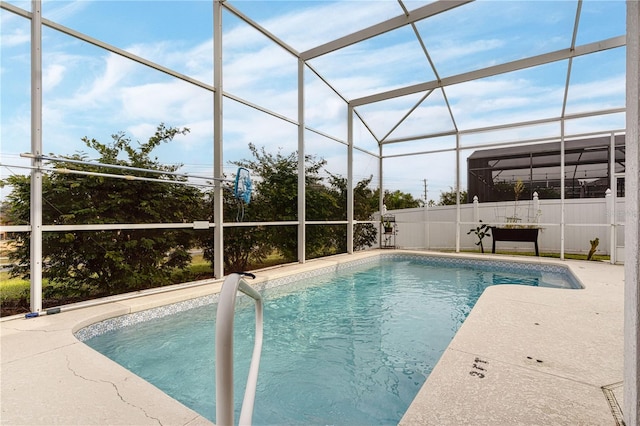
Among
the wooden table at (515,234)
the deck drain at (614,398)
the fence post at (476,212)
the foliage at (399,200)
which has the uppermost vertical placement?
the foliage at (399,200)

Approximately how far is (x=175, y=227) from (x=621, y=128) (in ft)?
30.1

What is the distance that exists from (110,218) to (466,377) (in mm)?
4251

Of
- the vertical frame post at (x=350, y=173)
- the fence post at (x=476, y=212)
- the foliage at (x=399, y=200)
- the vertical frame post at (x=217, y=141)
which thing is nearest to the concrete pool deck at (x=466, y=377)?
the vertical frame post at (x=217, y=141)

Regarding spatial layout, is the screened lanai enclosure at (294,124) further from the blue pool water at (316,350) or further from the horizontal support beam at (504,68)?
the blue pool water at (316,350)

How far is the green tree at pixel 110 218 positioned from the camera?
3449 millimetres

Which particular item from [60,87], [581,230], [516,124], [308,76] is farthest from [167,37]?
[581,230]

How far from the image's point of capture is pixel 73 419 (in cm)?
158

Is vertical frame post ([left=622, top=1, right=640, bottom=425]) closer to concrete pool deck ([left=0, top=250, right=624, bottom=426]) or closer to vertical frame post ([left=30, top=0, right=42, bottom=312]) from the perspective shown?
concrete pool deck ([left=0, top=250, right=624, bottom=426])

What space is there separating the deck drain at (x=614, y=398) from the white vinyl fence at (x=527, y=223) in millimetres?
6519

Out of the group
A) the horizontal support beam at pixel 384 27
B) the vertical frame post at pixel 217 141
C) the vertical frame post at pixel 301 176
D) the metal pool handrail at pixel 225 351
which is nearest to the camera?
the metal pool handrail at pixel 225 351

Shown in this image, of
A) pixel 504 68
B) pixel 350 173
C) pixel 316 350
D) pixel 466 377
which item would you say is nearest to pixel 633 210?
pixel 466 377

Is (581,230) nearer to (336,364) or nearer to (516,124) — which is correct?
(516,124)

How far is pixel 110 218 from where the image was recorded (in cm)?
398

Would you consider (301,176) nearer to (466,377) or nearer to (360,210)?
(360,210)
